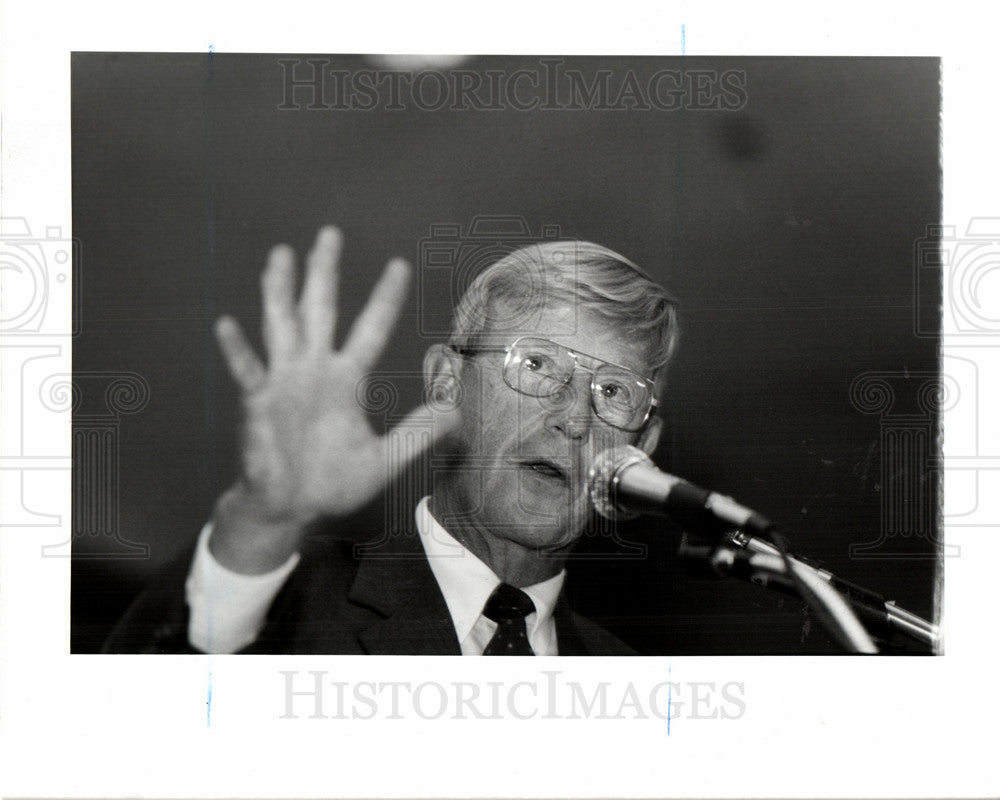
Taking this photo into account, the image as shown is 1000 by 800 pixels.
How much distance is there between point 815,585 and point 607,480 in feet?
2.45

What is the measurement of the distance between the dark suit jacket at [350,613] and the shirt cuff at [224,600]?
0.10 feet

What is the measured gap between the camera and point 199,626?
4184 mm

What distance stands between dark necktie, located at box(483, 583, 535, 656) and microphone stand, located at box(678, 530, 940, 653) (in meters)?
0.55

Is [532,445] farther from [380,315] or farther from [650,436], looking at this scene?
[380,315]

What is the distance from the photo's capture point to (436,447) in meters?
4.14

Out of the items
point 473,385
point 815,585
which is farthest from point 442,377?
point 815,585

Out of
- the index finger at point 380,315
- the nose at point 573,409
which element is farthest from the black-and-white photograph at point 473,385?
the nose at point 573,409

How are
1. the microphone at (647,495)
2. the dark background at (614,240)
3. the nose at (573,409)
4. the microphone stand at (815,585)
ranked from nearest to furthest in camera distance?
the microphone stand at (815,585) → the microphone at (647,495) → the nose at (573,409) → the dark background at (614,240)

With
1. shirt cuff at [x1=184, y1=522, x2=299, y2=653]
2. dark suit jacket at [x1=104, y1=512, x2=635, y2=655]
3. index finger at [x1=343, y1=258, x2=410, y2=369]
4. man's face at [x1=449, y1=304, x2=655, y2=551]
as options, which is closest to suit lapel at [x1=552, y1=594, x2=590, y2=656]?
dark suit jacket at [x1=104, y1=512, x2=635, y2=655]

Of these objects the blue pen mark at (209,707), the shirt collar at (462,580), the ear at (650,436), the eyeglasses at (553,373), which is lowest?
the blue pen mark at (209,707)

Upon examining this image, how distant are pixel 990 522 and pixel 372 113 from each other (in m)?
2.49

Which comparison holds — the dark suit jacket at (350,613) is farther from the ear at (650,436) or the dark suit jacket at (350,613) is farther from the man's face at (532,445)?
the ear at (650,436)

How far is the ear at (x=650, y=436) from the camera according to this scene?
4.15 meters

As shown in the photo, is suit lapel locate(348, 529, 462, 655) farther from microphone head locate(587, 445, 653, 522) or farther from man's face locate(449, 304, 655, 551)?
microphone head locate(587, 445, 653, 522)
